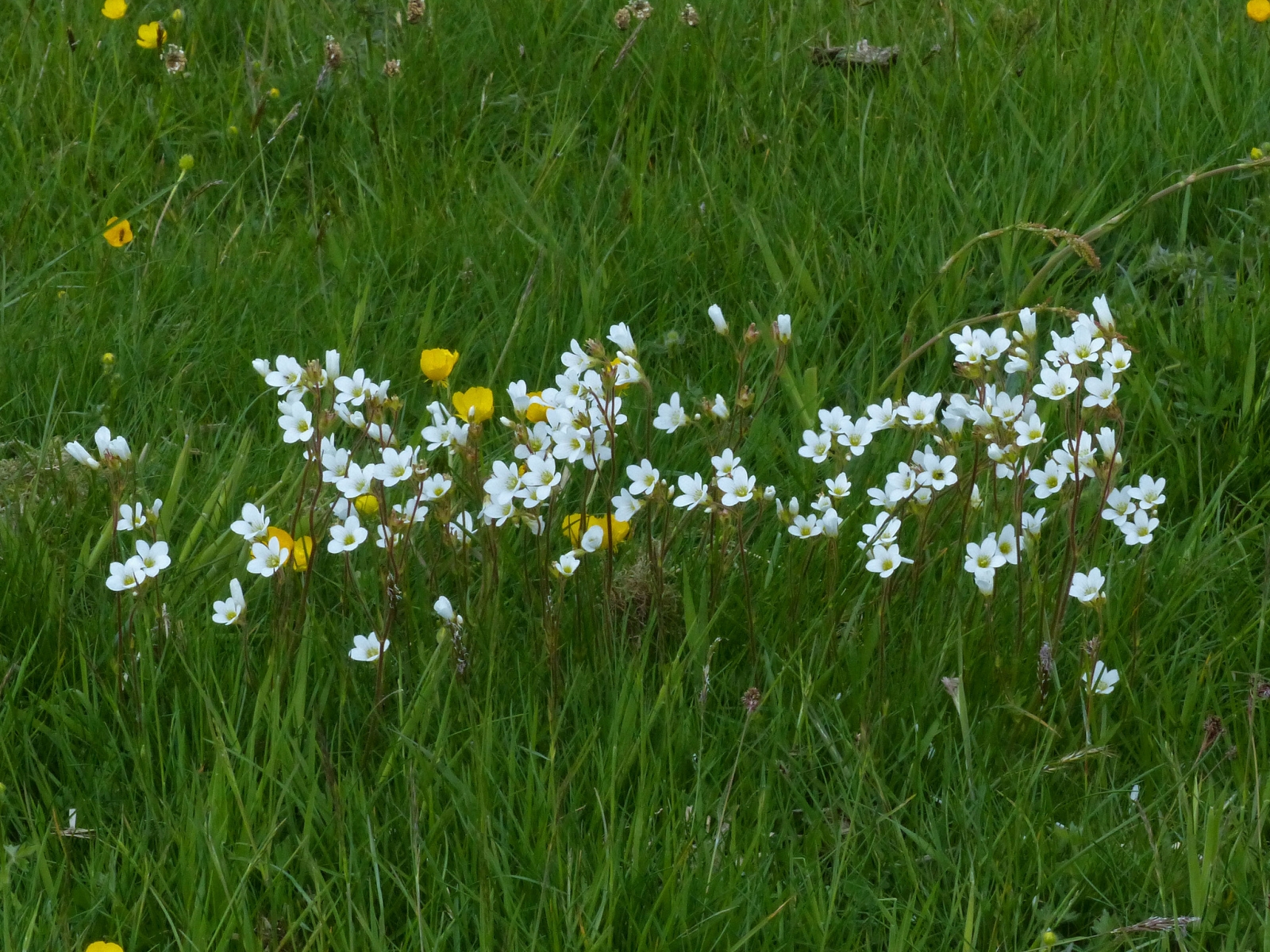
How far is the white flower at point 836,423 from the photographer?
2.12 meters

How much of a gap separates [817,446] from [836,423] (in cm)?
8

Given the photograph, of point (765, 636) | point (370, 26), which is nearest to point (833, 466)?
point (765, 636)

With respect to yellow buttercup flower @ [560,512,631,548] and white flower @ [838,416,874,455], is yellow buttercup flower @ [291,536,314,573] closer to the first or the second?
yellow buttercup flower @ [560,512,631,548]

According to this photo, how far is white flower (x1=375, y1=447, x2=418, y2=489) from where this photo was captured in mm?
1955

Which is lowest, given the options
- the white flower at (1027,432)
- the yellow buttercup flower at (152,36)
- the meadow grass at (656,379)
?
the meadow grass at (656,379)

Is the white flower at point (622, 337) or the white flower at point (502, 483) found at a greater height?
the white flower at point (622, 337)

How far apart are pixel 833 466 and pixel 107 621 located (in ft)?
4.12

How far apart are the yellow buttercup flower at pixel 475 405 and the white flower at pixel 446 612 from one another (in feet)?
0.91

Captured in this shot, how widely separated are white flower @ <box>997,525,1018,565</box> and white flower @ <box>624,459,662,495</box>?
1.65 ft

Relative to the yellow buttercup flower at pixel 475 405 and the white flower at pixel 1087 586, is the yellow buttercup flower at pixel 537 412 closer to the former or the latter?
the yellow buttercup flower at pixel 475 405

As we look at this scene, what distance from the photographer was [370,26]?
3889 mm

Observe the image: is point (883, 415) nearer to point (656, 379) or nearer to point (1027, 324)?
point (1027, 324)

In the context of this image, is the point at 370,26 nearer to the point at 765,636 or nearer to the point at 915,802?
the point at 765,636

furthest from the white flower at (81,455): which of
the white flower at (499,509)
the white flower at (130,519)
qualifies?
the white flower at (499,509)
